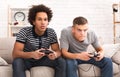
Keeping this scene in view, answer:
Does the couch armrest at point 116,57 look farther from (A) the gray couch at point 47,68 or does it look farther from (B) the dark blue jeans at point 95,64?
(B) the dark blue jeans at point 95,64

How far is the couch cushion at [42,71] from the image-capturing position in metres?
2.37

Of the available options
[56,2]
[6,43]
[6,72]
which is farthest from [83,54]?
[56,2]

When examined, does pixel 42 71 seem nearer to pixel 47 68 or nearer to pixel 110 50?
pixel 47 68

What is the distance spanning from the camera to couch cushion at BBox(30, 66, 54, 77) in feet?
7.78

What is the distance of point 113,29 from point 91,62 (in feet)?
7.23

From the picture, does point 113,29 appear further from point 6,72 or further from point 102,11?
point 6,72

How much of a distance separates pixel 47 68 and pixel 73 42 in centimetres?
39

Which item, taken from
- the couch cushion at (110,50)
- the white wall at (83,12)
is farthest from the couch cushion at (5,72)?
the white wall at (83,12)

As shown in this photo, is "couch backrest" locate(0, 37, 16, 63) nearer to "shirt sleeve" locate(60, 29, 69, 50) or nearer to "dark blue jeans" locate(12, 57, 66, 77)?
"dark blue jeans" locate(12, 57, 66, 77)

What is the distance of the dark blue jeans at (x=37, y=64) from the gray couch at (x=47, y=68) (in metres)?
0.05

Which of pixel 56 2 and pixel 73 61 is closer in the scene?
pixel 73 61

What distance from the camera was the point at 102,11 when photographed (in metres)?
4.65

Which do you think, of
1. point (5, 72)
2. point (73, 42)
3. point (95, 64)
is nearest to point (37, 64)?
point (5, 72)

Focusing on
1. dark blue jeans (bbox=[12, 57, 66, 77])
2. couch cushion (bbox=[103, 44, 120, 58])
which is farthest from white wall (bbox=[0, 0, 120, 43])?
dark blue jeans (bbox=[12, 57, 66, 77])
